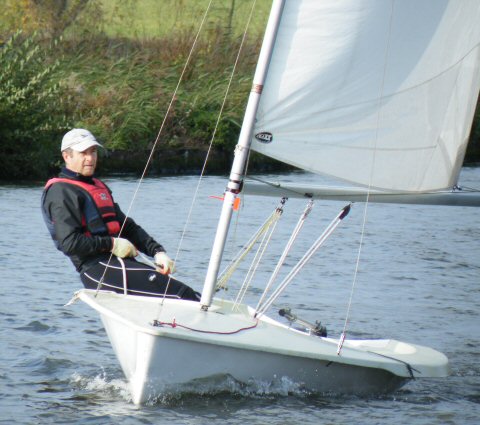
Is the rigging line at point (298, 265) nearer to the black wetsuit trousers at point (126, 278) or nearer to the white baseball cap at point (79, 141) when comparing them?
the black wetsuit trousers at point (126, 278)

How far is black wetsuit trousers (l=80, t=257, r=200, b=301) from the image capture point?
294 inches

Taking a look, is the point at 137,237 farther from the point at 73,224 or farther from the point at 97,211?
the point at 73,224

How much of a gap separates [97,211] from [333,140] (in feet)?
4.82

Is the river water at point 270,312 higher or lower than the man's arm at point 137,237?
lower

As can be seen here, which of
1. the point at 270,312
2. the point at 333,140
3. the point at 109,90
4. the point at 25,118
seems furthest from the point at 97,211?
the point at 109,90

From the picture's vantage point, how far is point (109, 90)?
22.4 metres

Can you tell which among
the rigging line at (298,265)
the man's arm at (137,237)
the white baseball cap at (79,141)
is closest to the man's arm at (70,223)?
the white baseball cap at (79,141)

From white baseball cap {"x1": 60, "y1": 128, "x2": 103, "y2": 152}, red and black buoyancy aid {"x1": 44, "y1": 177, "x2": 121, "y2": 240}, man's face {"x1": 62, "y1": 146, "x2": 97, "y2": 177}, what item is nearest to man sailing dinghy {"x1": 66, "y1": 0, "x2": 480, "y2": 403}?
red and black buoyancy aid {"x1": 44, "y1": 177, "x2": 121, "y2": 240}

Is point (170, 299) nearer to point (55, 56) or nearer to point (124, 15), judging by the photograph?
point (55, 56)

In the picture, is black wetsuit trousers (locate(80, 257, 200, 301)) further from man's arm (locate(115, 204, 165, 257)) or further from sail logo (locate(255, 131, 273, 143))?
sail logo (locate(255, 131, 273, 143))

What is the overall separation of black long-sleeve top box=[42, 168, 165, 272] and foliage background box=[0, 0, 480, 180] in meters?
11.7

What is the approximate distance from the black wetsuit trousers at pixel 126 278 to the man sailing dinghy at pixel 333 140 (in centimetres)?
14

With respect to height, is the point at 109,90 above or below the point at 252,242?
above

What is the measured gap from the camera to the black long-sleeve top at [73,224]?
7297mm
